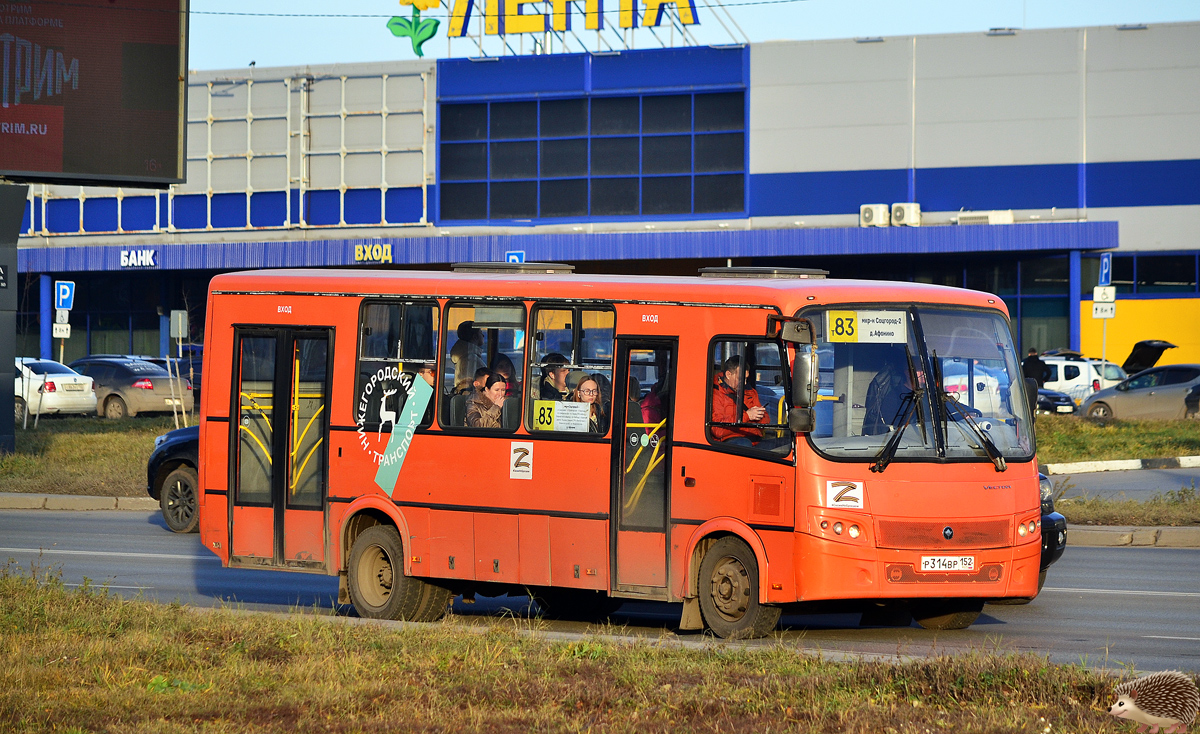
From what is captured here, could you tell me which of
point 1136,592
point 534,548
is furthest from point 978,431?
point 1136,592

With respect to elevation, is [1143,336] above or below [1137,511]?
above

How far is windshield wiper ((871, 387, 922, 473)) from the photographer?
910 cm

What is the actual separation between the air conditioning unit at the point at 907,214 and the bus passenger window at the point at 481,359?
114 feet

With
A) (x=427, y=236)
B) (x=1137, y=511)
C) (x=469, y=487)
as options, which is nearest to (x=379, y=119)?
(x=427, y=236)

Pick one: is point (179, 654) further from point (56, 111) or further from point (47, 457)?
point (47, 457)

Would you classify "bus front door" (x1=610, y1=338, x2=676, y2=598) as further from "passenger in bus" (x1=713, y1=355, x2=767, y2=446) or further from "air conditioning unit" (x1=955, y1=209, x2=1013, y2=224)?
"air conditioning unit" (x1=955, y1=209, x2=1013, y2=224)

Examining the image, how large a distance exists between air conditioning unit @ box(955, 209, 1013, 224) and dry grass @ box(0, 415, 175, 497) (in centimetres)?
2594

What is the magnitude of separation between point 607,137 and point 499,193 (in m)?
4.35

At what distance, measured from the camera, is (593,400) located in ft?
33.0

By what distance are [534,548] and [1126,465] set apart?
15.5 metres

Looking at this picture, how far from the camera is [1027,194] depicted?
43594 millimetres

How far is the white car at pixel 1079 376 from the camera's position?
113 ft

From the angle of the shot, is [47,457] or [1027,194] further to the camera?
[1027,194]

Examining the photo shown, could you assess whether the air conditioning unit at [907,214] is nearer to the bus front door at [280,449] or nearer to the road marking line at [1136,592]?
the road marking line at [1136,592]
